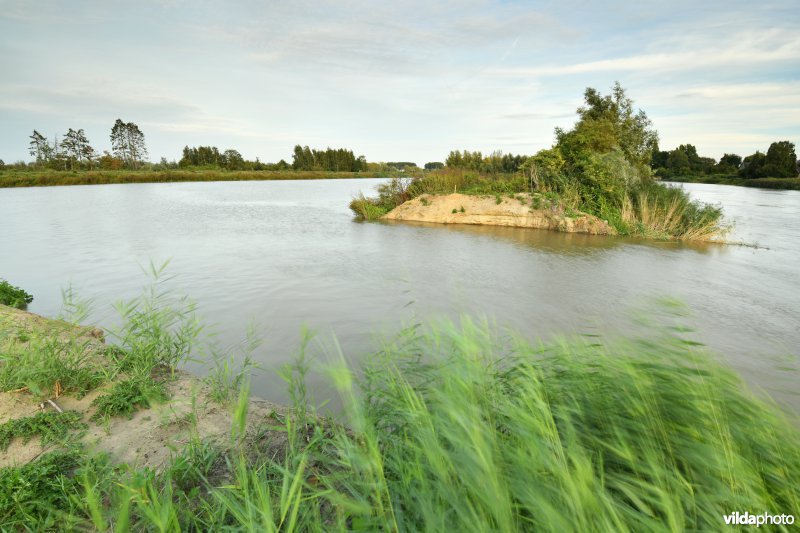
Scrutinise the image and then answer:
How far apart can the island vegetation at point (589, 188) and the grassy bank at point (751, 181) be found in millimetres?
41692

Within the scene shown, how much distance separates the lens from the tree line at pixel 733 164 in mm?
56938

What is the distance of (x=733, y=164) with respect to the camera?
247 feet

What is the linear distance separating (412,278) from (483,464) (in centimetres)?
798

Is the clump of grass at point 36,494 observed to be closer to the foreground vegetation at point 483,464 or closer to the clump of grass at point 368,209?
the foreground vegetation at point 483,464

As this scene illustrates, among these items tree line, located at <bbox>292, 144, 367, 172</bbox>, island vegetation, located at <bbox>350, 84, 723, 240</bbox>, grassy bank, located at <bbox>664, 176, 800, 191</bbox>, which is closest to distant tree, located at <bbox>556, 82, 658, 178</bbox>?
island vegetation, located at <bbox>350, 84, 723, 240</bbox>

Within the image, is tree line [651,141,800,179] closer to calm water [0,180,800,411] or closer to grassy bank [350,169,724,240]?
grassy bank [350,169,724,240]

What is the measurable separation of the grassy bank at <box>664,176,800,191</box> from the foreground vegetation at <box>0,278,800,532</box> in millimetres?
64919

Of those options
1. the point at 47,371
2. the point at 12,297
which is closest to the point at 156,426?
the point at 47,371

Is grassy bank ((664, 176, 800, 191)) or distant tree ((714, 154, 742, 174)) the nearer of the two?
grassy bank ((664, 176, 800, 191))

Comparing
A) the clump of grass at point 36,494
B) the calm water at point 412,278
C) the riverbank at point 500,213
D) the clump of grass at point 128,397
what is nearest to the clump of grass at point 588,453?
the calm water at point 412,278

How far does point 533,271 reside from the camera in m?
10.2

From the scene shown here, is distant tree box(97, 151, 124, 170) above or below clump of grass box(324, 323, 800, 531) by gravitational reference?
above

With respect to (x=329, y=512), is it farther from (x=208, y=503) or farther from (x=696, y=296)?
(x=696, y=296)

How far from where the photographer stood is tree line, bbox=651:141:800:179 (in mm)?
56938
